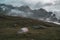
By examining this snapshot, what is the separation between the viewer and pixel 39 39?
7369 cm
